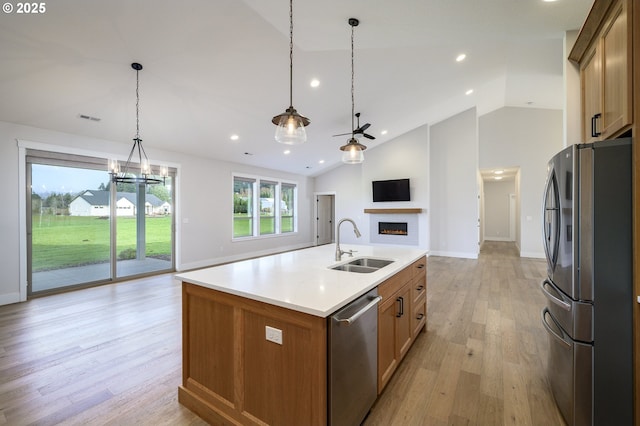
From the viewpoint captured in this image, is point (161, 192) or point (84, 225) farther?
point (161, 192)

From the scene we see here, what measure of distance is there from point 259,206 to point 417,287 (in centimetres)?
611

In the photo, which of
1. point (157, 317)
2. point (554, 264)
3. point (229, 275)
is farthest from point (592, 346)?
point (157, 317)

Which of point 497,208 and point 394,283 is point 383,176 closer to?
point 497,208

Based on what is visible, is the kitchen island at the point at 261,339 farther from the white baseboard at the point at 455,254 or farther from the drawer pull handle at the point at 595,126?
the white baseboard at the point at 455,254

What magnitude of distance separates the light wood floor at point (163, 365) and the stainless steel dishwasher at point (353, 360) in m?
0.28

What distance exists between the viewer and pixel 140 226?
18.0 feet

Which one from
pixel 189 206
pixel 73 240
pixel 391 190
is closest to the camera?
pixel 73 240

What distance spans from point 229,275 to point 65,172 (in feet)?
15.0

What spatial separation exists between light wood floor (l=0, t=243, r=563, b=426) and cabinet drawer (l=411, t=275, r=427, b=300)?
19.3 inches

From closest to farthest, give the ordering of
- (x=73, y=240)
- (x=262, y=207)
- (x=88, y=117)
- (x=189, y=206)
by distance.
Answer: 1. (x=88, y=117)
2. (x=73, y=240)
3. (x=189, y=206)
4. (x=262, y=207)

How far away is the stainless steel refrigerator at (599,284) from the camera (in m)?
1.47

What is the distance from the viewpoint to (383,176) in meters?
8.35

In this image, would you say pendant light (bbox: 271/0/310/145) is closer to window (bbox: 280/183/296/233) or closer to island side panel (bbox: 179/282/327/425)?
island side panel (bbox: 179/282/327/425)

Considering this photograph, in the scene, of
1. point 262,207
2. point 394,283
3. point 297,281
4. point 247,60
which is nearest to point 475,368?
point 394,283
